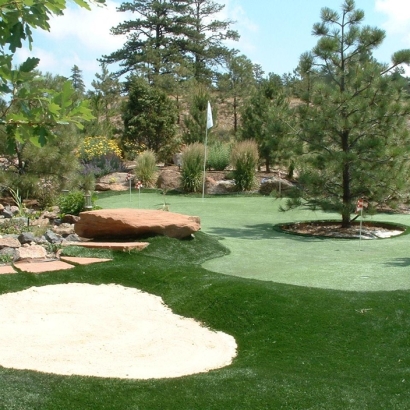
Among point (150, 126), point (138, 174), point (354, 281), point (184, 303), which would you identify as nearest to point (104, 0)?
point (184, 303)

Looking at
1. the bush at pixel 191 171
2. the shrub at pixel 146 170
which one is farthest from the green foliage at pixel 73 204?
the shrub at pixel 146 170

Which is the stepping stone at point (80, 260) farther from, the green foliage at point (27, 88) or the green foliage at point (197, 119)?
the green foliage at point (197, 119)

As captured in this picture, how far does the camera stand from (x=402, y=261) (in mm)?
7777

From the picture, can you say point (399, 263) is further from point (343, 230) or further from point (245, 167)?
point (245, 167)

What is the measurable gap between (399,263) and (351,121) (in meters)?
3.68

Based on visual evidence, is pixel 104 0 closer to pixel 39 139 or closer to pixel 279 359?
pixel 39 139

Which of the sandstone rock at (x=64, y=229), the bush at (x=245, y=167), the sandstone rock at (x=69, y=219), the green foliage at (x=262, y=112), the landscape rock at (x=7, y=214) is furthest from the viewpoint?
the green foliage at (x=262, y=112)

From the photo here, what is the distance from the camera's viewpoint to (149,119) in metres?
22.9

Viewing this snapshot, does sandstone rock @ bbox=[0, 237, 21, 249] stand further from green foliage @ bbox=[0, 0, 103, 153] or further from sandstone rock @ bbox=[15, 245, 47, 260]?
green foliage @ bbox=[0, 0, 103, 153]

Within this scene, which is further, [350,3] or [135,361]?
[350,3]

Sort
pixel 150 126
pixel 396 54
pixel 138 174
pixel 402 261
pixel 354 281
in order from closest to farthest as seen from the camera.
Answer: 1. pixel 354 281
2. pixel 402 261
3. pixel 396 54
4. pixel 138 174
5. pixel 150 126

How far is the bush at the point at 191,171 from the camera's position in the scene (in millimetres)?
17312

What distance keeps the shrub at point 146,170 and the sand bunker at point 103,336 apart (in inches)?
486

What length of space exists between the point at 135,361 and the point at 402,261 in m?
4.40
